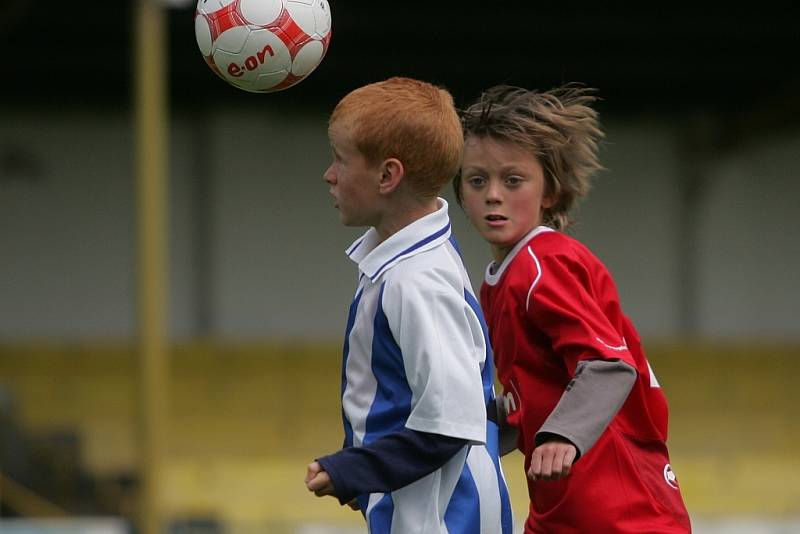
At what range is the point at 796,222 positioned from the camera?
12289 millimetres

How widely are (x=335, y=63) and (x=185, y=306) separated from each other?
8.15 feet

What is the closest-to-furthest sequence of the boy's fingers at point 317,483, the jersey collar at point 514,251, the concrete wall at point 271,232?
the boy's fingers at point 317,483
the jersey collar at point 514,251
the concrete wall at point 271,232

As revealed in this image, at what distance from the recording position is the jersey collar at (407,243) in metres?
2.22

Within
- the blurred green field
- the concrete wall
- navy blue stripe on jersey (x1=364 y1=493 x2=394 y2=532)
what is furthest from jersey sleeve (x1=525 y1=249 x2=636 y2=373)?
the concrete wall

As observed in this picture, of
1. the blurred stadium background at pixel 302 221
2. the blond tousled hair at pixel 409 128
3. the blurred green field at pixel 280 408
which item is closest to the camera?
the blond tousled hair at pixel 409 128

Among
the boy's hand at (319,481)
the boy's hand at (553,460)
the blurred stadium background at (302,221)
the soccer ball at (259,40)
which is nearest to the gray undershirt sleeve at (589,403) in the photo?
the boy's hand at (553,460)

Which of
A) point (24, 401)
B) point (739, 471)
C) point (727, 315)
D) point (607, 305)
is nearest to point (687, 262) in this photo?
point (727, 315)

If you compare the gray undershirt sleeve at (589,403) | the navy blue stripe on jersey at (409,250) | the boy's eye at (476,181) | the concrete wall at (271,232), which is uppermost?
the concrete wall at (271,232)

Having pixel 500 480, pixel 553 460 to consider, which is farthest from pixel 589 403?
pixel 500 480

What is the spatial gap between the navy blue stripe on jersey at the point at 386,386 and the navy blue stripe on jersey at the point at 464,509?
0.15 m

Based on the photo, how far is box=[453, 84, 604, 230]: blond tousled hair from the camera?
2.51m

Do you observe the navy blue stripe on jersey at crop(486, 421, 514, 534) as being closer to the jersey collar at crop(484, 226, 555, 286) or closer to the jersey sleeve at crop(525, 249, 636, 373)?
→ the jersey sleeve at crop(525, 249, 636, 373)

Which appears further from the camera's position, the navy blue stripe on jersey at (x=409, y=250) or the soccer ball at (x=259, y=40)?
the soccer ball at (x=259, y=40)

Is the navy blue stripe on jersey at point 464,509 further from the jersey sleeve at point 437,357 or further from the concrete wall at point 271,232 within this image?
the concrete wall at point 271,232
